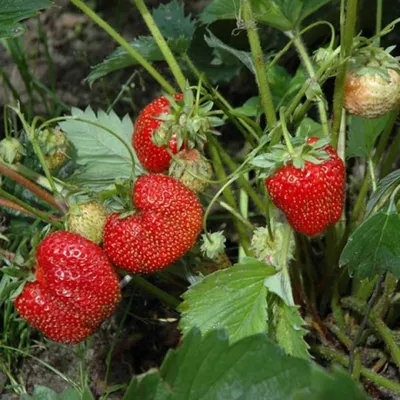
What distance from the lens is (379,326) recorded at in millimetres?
1248

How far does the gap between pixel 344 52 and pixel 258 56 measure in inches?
4.7

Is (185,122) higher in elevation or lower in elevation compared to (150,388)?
higher

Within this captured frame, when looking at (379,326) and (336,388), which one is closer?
(336,388)

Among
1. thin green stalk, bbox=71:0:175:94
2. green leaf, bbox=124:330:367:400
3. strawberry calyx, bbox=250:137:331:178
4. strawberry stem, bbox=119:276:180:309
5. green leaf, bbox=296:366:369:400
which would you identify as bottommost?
strawberry stem, bbox=119:276:180:309

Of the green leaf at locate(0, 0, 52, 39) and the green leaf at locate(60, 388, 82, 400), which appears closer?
the green leaf at locate(60, 388, 82, 400)

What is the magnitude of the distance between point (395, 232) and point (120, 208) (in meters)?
0.35

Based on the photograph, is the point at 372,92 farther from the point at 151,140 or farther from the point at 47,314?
the point at 47,314

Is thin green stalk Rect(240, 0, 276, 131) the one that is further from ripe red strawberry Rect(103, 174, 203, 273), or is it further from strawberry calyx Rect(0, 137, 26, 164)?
strawberry calyx Rect(0, 137, 26, 164)

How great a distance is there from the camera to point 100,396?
1.41 metres

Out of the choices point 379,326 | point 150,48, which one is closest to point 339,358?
point 379,326

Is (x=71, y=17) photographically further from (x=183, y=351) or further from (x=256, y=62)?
(x=183, y=351)

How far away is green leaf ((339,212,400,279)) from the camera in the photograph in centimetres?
100

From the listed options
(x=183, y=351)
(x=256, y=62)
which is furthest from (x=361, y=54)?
(x=183, y=351)

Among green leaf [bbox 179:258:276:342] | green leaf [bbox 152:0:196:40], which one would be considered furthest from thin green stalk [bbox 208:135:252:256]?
green leaf [bbox 152:0:196:40]
